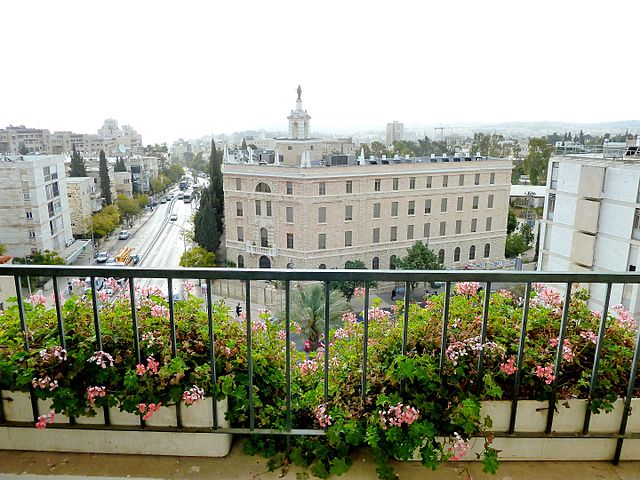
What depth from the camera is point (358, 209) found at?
1856 centimetres

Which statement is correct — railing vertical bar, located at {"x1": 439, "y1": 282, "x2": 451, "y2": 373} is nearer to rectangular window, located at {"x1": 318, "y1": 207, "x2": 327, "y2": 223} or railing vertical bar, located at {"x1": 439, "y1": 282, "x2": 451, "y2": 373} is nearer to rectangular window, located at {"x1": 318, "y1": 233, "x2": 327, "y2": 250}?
rectangular window, located at {"x1": 318, "y1": 207, "x2": 327, "y2": 223}

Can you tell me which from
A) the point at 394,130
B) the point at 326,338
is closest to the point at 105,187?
the point at 326,338

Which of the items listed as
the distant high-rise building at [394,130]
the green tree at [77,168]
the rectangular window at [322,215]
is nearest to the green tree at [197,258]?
the rectangular window at [322,215]

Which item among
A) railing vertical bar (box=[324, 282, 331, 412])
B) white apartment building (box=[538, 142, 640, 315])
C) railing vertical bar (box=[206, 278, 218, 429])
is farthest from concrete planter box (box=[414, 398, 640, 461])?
white apartment building (box=[538, 142, 640, 315])

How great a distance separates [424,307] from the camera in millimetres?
1849

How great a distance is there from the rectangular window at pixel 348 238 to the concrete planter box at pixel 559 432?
17168 mm

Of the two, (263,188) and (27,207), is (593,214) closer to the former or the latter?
(263,188)

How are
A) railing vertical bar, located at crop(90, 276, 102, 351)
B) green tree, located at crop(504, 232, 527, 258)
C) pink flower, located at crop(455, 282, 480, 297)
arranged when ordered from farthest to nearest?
green tree, located at crop(504, 232, 527, 258) → pink flower, located at crop(455, 282, 480, 297) → railing vertical bar, located at crop(90, 276, 102, 351)

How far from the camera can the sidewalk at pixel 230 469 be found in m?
1.52

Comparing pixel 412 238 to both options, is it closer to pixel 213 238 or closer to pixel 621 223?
pixel 213 238

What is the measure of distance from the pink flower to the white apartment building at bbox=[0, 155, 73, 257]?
32.8 ft

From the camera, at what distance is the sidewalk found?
4.99 feet

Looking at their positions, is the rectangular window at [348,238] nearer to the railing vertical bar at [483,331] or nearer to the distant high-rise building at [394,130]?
the railing vertical bar at [483,331]

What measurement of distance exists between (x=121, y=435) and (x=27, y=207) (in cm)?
1070
